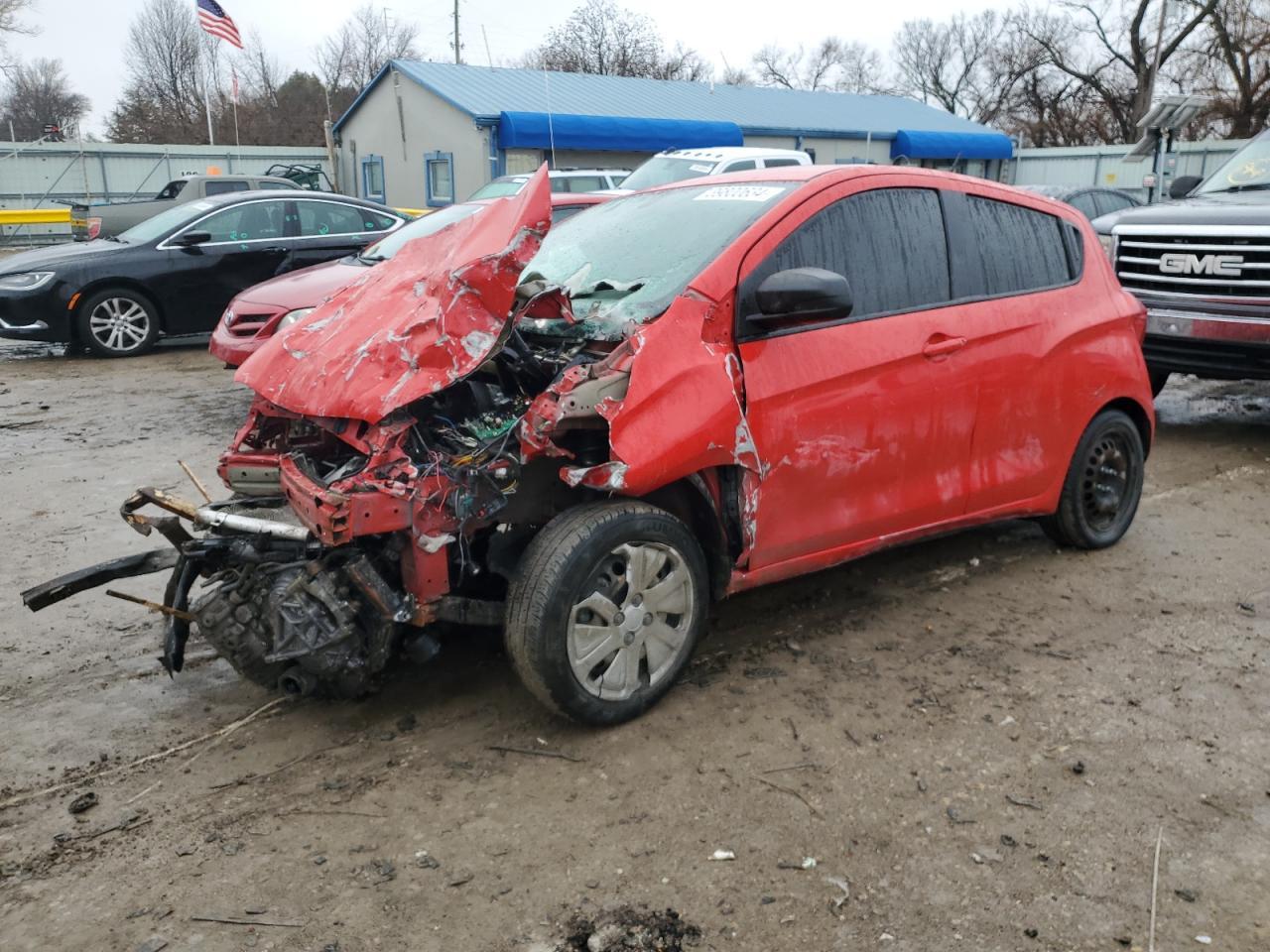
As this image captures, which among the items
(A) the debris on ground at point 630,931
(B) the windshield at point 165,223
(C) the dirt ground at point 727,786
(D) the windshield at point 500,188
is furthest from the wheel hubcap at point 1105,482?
(B) the windshield at point 165,223

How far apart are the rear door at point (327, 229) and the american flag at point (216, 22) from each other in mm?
16147

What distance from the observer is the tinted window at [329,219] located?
11.5 metres

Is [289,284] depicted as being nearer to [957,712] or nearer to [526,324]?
[526,324]

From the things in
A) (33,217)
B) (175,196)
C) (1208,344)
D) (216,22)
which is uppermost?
(216,22)

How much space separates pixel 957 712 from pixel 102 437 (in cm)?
649

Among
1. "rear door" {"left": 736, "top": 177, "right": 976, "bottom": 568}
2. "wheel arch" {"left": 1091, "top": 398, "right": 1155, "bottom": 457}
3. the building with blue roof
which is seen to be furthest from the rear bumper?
the building with blue roof

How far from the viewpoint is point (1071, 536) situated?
Answer: 5055mm

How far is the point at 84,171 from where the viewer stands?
2836 centimetres

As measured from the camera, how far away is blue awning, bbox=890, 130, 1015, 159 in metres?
28.9

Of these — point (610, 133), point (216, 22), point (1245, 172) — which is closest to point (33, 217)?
point (216, 22)

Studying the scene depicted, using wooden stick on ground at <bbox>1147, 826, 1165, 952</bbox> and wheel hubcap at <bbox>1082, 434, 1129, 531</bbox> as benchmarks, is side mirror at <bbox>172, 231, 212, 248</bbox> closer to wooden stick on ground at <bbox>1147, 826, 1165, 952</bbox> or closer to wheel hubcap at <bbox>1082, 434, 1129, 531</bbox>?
wheel hubcap at <bbox>1082, 434, 1129, 531</bbox>

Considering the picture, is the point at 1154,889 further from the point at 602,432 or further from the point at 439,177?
the point at 439,177

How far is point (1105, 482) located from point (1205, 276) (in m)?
3.25

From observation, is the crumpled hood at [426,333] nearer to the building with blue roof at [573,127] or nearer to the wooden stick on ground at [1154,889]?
the wooden stick on ground at [1154,889]
